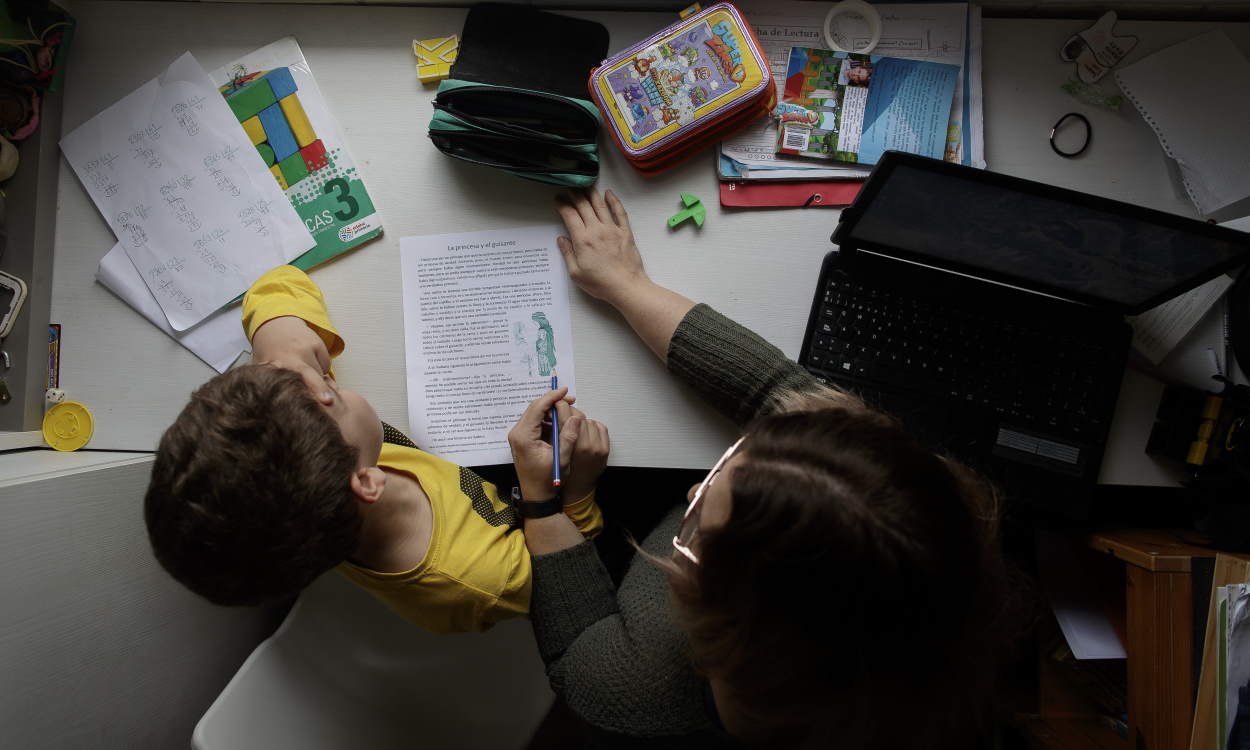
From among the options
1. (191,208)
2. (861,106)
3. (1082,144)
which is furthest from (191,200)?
(1082,144)

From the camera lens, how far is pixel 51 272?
0.89 meters

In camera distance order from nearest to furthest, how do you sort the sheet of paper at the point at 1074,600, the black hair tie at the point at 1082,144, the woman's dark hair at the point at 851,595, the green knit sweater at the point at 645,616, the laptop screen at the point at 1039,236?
the woman's dark hair at the point at 851,595 → the laptop screen at the point at 1039,236 → the green knit sweater at the point at 645,616 → the black hair tie at the point at 1082,144 → the sheet of paper at the point at 1074,600

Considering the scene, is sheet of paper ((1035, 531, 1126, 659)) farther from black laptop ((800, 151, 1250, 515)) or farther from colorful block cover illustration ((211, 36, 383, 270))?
colorful block cover illustration ((211, 36, 383, 270))

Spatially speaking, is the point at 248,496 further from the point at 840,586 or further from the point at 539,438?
the point at 840,586

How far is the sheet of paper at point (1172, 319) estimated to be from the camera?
31.1 inches

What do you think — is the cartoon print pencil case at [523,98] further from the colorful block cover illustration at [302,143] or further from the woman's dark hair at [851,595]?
the woman's dark hair at [851,595]

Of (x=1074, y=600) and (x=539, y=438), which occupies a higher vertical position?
(x=539, y=438)

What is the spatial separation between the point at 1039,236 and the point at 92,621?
1.06 metres

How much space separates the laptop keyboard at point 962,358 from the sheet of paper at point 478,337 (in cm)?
33

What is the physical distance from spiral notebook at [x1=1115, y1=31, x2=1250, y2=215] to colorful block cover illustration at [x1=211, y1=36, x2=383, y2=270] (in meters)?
0.97

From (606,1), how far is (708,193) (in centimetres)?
29

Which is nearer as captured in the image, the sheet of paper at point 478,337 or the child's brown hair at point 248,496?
the child's brown hair at point 248,496

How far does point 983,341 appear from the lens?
2.58 ft

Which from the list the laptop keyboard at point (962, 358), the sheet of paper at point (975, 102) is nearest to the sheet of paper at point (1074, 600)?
the laptop keyboard at point (962, 358)
